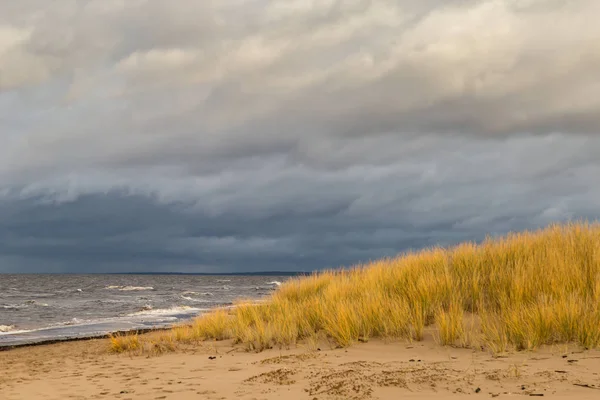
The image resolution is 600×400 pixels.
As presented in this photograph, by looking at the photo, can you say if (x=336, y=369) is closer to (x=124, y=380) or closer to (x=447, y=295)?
(x=124, y=380)

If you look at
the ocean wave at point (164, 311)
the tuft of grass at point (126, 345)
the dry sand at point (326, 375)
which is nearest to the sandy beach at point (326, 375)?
the dry sand at point (326, 375)

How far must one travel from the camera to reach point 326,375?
7.36 m

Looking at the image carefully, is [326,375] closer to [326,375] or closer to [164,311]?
[326,375]

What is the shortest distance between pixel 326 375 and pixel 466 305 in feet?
15.4

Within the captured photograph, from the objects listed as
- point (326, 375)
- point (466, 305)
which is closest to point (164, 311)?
point (466, 305)

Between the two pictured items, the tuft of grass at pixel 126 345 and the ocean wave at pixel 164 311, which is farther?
the ocean wave at pixel 164 311

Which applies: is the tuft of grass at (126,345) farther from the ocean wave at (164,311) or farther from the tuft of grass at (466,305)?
the ocean wave at (164,311)

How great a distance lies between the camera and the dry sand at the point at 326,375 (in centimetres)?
613

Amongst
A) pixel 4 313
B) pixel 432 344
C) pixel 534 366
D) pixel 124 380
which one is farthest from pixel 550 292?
pixel 4 313

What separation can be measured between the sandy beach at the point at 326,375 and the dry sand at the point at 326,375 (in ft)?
0.04

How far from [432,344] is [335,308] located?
2687mm

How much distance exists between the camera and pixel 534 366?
688 cm

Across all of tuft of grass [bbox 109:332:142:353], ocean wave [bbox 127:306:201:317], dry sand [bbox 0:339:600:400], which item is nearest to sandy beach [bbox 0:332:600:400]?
dry sand [bbox 0:339:600:400]

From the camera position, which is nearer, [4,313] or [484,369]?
[484,369]
